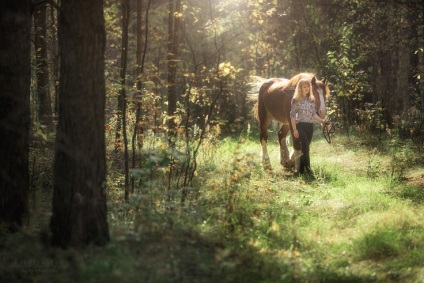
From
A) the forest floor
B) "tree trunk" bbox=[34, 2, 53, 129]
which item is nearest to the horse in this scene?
the forest floor

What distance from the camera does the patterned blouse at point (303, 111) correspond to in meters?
10.4

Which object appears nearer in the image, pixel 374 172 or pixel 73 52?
pixel 73 52

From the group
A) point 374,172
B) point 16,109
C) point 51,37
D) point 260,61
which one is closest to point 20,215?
point 16,109

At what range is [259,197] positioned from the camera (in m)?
8.31

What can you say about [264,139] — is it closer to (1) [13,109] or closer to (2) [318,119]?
(2) [318,119]

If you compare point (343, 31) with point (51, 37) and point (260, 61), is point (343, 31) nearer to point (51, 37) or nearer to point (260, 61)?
point (51, 37)

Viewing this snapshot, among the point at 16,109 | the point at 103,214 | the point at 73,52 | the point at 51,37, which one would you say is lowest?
the point at 103,214

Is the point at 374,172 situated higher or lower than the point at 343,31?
lower

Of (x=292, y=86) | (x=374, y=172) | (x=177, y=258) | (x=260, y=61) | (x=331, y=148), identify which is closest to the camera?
(x=177, y=258)

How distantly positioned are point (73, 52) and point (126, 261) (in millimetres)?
2227

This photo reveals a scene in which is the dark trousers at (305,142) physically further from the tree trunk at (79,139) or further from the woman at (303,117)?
the tree trunk at (79,139)

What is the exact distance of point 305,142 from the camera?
1052cm

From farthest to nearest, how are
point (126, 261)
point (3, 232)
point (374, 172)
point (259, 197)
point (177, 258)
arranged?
1. point (374, 172)
2. point (259, 197)
3. point (3, 232)
4. point (177, 258)
5. point (126, 261)

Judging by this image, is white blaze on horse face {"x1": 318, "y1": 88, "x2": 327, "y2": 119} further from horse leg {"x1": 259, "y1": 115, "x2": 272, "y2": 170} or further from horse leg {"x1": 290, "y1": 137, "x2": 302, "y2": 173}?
horse leg {"x1": 259, "y1": 115, "x2": 272, "y2": 170}
